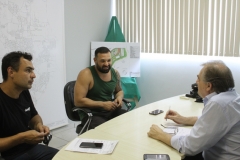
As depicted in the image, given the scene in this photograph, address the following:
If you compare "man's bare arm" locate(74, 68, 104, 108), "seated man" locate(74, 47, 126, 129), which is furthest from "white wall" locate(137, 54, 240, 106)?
"man's bare arm" locate(74, 68, 104, 108)

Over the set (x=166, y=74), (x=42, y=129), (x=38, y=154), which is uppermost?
(x=166, y=74)

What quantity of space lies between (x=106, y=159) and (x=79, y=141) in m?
0.30

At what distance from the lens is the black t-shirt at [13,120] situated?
5.91ft

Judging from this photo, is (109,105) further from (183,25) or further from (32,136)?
(183,25)

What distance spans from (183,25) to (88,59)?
5.63ft

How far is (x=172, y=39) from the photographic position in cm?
398

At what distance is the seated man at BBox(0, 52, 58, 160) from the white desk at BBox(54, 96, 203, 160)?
460 millimetres

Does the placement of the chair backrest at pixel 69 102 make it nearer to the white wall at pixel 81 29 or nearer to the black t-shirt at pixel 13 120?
the black t-shirt at pixel 13 120

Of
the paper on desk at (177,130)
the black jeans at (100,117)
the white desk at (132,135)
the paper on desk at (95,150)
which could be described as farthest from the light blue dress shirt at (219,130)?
the black jeans at (100,117)

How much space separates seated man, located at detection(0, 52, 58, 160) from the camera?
1.78 m

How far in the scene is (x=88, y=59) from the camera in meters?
4.36

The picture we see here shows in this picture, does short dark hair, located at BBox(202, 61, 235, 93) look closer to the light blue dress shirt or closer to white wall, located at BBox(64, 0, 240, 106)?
the light blue dress shirt

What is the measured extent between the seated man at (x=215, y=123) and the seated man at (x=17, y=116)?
991 millimetres

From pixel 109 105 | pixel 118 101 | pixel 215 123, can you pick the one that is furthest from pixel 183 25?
pixel 215 123
